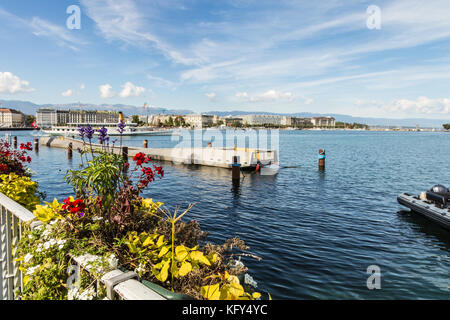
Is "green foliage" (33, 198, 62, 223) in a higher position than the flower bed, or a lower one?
higher

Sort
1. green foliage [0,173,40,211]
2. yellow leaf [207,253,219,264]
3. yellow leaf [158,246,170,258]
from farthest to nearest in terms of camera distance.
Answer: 1. green foliage [0,173,40,211]
2. yellow leaf [207,253,219,264]
3. yellow leaf [158,246,170,258]

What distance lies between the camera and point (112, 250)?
3488 millimetres

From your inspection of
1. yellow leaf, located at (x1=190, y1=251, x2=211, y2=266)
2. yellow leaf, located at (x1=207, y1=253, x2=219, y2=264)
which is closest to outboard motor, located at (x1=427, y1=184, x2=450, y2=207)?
yellow leaf, located at (x1=207, y1=253, x2=219, y2=264)

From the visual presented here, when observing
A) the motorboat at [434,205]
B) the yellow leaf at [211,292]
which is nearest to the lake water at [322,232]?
the motorboat at [434,205]

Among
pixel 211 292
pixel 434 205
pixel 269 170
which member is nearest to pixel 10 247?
pixel 211 292

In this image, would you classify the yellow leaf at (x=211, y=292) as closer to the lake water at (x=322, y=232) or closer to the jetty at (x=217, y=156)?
the lake water at (x=322, y=232)

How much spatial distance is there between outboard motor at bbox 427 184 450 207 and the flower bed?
14.6 meters

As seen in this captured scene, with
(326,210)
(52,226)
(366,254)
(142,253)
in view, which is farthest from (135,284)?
(326,210)

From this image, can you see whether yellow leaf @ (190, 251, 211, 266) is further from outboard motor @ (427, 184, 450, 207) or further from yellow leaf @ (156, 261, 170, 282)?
outboard motor @ (427, 184, 450, 207)

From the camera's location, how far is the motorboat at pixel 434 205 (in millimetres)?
13328

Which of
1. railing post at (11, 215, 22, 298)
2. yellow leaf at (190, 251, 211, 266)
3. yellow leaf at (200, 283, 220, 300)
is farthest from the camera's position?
railing post at (11, 215, 22, 298)

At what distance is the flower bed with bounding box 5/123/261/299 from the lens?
2.99 metres
